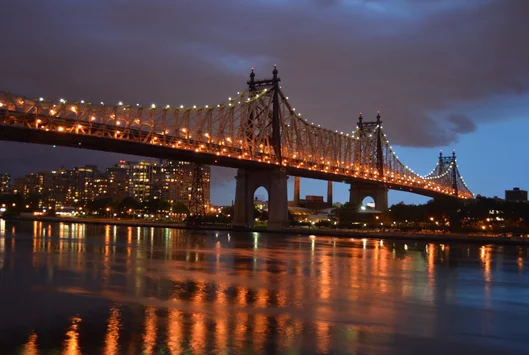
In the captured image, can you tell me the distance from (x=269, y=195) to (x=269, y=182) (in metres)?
1.87

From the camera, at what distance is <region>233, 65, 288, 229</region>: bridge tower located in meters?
84.1

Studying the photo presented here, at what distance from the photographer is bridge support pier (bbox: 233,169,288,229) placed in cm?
8388

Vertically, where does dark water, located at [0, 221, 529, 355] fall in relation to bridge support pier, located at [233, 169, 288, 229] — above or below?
below

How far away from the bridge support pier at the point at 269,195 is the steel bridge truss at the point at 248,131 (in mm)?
2579

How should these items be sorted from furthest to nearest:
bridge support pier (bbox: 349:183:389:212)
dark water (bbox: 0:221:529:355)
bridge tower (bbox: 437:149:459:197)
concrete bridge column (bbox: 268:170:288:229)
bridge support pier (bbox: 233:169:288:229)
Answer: bridge tower (bbox: 437:149:459:197) < bridge support pier (bbox: 349:183:389:212) < bridge support pier (bbox: 233:169:288:229) < concrete bridge column (bbox: 268:170:288:229) < dark water (bbox: 0:221:529:355)

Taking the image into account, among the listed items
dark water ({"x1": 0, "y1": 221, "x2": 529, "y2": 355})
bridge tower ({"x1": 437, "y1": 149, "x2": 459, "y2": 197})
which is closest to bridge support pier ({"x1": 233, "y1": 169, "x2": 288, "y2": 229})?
dark water ({"x1": 0, "y1": 221, "x2": 529, "y2": 355})

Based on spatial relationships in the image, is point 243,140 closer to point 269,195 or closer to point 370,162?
point 269,195

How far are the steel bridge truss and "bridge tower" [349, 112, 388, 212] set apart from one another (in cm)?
21

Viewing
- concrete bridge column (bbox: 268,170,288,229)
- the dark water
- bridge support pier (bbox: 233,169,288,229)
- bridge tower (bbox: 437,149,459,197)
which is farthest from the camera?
bridge tower (bbox: 437,149,459,197)

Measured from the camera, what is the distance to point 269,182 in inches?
3354

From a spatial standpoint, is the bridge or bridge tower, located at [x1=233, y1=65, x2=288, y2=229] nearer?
the bridge

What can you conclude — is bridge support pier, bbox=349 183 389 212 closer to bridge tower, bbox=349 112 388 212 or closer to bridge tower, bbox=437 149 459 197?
bridge tower, bbox=349 112 388 212

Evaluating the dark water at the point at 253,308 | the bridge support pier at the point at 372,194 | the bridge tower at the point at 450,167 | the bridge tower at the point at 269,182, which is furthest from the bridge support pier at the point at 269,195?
the bridge tower at the point at 450,167

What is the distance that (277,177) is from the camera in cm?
8419
